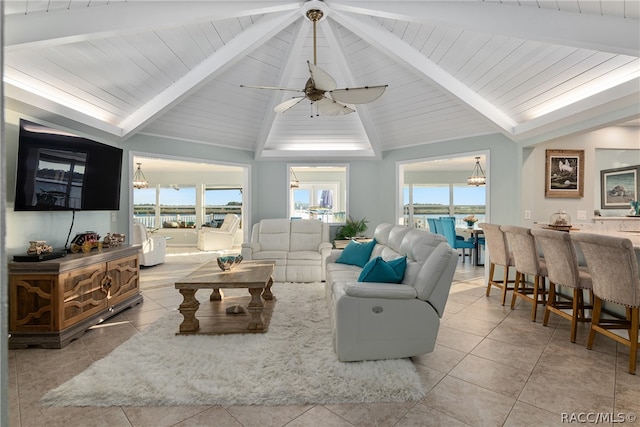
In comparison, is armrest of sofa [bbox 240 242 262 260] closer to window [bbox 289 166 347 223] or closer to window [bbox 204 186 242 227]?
window [bbox 204 186 242 227]

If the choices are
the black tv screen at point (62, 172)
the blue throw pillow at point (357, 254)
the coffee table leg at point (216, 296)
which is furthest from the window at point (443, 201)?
the black tv screen at point (62, 172)

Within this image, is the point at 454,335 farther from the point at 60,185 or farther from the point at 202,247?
the point at 202,247

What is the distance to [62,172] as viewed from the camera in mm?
3264

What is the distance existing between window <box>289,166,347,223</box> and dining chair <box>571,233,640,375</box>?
27.9 ft

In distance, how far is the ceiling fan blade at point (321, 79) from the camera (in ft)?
8.10

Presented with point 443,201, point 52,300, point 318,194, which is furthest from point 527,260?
point 318,194

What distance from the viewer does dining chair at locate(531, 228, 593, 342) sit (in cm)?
285

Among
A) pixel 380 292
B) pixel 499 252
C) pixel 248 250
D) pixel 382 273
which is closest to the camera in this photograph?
pixel 380 292

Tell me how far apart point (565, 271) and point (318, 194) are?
883 centimetres

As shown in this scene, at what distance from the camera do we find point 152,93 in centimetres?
410

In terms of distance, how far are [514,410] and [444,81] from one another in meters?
3.49

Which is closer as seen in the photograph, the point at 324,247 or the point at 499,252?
the point at 499,252

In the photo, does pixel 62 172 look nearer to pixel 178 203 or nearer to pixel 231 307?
pixel 231 307

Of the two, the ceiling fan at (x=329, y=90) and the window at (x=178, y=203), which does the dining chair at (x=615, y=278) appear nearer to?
the ceiling fan at (x=329, y=90)
